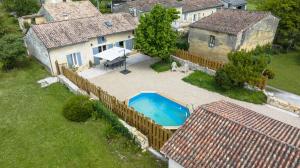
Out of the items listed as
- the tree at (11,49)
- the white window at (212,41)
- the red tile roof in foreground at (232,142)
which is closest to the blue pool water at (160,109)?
the red tile roof in foreground at (232,142)

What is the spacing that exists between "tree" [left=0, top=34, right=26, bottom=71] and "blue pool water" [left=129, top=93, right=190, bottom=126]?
14.2 m

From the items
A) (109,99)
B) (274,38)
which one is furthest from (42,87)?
(274,38)

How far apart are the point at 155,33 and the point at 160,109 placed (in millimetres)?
9672

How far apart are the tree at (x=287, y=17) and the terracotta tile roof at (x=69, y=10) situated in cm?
2701

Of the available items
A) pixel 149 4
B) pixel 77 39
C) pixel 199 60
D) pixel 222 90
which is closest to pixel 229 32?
pixel 199 60

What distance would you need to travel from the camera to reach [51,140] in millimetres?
17266

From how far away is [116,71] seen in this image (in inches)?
1168

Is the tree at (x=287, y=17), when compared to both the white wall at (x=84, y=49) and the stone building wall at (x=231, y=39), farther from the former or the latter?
the white wall at (x=84, y=49)

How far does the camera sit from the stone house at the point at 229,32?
1164 inches

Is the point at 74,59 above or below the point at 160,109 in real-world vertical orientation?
above

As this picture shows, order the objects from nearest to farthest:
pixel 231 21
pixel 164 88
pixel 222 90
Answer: pixel 222 90 → pixel 164 88 → pixel 231 21

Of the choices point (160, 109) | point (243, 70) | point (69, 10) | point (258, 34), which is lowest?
point (160, 109)

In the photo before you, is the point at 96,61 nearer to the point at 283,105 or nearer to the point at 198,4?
the point at 283,105

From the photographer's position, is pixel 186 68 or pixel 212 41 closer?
pixel 186 68
